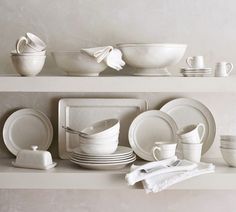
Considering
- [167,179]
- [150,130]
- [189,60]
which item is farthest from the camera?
[150,130]

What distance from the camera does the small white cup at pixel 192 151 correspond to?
1.44 metres

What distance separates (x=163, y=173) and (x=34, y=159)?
42 centimetres

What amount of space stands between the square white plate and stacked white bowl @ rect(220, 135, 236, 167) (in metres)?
0.31

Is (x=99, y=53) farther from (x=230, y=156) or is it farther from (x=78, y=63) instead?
(x=230, y=156)

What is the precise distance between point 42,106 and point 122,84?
386mm

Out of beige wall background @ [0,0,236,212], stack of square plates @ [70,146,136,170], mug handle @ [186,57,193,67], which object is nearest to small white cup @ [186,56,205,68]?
mug handle @ [186,57,193,67]

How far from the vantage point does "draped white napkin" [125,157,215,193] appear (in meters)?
1.35

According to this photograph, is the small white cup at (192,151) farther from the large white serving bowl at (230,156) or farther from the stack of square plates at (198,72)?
the stack of square plates at (198,72)

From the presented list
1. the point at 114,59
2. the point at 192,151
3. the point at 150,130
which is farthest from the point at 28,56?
the point at 192,151

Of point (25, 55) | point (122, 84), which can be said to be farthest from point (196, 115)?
point (25, 55)

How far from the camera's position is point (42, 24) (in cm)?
159

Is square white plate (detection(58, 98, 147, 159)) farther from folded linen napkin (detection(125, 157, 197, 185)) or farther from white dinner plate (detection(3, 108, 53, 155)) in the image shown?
folded linen napkin (detection(125, 157, 197, 185))

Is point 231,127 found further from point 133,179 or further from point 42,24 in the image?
point 42,24

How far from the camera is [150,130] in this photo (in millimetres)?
1575
